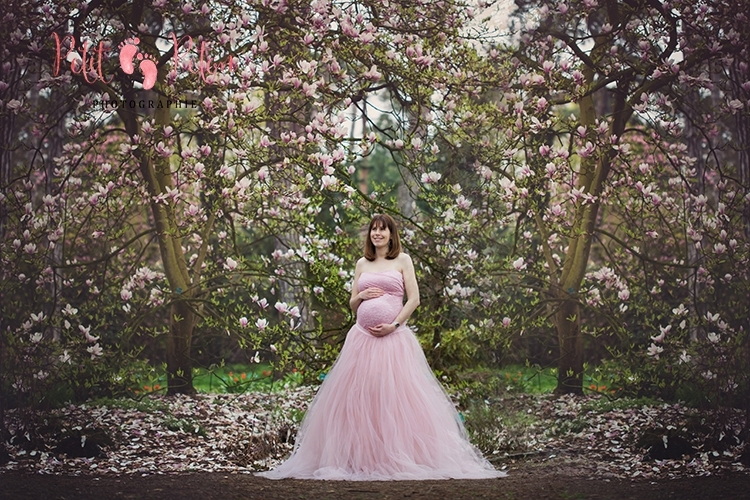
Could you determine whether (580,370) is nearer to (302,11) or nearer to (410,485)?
(410,485)

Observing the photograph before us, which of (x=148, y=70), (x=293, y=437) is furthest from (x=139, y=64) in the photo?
(x=293, y=437)

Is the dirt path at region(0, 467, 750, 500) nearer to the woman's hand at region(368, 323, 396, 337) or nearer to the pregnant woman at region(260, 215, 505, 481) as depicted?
the pregnant woman at region(260, 215, 505, 481)

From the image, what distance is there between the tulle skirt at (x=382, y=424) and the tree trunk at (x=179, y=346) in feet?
4.13

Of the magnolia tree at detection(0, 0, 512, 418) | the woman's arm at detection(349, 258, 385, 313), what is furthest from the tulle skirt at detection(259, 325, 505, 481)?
the magnolia tree at detection(0, 0, 512, 418)

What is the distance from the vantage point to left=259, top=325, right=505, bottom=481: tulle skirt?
4.40m

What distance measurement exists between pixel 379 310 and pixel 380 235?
435 millimetres

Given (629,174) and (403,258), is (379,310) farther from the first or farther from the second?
(629,174)

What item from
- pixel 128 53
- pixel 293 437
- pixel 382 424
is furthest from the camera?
pixel 293 437

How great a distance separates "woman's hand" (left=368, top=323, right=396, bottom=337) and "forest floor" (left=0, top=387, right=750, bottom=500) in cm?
93

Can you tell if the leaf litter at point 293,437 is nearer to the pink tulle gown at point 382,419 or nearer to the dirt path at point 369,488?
the dirt path at point 369,488

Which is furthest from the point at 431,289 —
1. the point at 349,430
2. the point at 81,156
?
the point at 81,156

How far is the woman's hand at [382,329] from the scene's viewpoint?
458 cm

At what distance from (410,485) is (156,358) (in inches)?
86.7

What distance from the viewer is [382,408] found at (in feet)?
14.7
